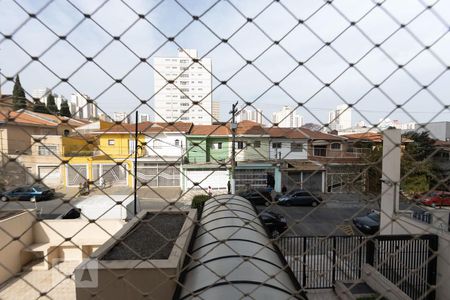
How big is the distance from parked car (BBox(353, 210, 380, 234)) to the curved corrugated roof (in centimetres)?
422

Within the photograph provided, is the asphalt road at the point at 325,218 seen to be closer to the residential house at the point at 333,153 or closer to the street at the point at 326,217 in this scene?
the street at the point at 326,217

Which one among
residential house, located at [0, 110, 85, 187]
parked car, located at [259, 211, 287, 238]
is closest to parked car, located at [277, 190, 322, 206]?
parked car, located at [259, 211, 287, 238]

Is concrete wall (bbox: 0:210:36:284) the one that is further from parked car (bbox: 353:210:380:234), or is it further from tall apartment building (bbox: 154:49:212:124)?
parked car (bbox: 353:210:380:234)

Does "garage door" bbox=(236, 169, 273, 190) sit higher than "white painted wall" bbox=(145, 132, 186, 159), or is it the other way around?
"white painted wall" bbox=(145, 132, 186, 159)

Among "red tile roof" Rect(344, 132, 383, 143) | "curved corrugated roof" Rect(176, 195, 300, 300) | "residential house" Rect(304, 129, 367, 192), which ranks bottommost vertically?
"curved corrugated roof" Rect(176, 195, 300, 300)

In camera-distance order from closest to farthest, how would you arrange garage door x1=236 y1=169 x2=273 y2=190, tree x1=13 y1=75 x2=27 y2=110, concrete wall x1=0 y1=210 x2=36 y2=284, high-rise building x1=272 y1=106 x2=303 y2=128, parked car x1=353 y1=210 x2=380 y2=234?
tree x1=13 y1=75 x2=27 y2=110
high-rise building x1=272 y1=106 x2=303 y2=128
concrete wall x1=0 y1=210 x2=36 y2=284
parked car x1=353 y1=210 x2=380 y2=234
garage door x1=236 y1=169 x2=273 y2=190

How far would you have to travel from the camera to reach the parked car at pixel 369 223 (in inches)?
203

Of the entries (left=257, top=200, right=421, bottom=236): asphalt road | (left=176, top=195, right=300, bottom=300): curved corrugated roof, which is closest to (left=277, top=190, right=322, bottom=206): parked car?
(left=257, top=200, right=421, bottom=236): asphalt road

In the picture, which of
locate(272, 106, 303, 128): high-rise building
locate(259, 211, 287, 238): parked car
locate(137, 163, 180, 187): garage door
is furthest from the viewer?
locate(137, 163, 180, 187): garage door

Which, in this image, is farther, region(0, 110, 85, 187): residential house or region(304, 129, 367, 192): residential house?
region(304, 129, 367, 192): residential house

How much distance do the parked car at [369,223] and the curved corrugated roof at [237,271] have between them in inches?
166

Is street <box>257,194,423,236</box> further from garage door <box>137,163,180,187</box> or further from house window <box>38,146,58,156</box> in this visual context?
house window <box>38,146,58,156</box>

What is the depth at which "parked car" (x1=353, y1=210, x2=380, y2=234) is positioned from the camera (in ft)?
17.0

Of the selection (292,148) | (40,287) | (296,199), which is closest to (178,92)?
(292,148)
